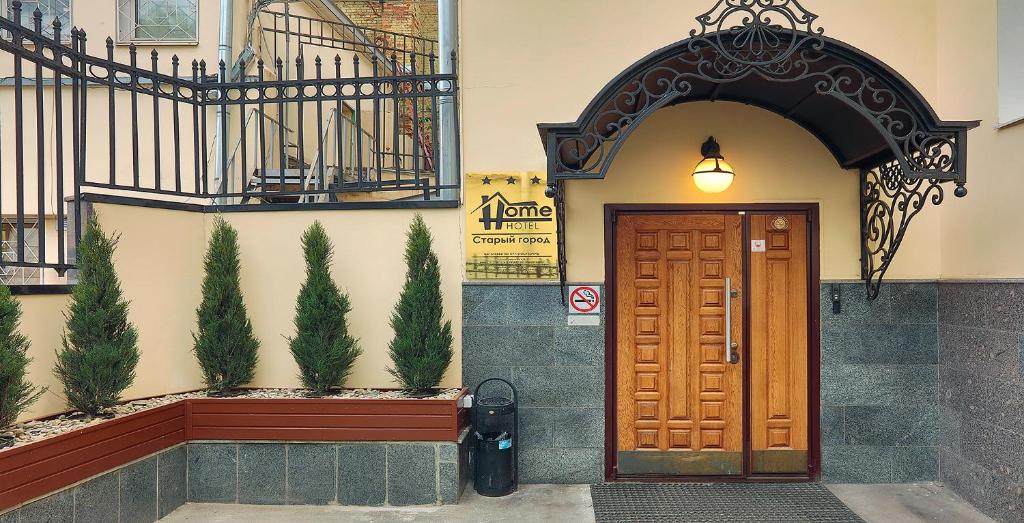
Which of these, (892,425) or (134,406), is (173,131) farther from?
(892,425)

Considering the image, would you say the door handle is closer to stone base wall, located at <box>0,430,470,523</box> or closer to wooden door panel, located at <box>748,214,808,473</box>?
wooden door panel, located at <box>748,214,808,473</box>

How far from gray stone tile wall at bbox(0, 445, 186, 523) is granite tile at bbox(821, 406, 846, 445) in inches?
220

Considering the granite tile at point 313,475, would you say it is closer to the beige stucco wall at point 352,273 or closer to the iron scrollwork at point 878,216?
the beige stucco wall at point 352,273

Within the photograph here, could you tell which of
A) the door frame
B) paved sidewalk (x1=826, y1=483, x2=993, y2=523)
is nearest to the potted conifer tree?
the door frame

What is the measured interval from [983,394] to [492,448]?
402 centimetres

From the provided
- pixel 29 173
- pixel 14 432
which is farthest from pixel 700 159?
pixel 29 173

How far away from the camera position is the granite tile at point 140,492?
14.7ft

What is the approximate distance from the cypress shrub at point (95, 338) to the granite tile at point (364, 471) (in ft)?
5.71

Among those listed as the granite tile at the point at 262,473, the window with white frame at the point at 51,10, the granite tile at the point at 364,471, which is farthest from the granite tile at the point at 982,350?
the window with white frame at the point at 51,10

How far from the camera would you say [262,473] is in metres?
5.17

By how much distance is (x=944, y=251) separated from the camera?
5594 mm

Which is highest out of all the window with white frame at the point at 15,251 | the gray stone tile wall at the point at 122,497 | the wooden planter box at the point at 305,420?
the window with white frame at the point at 15,251

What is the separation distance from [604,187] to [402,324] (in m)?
2.22

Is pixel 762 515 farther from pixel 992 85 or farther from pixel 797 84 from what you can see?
pixel 992 85
